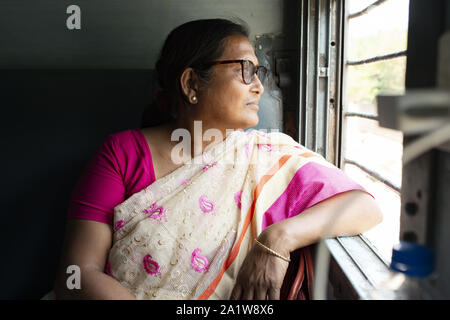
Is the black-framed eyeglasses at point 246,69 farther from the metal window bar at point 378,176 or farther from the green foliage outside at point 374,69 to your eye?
the metal window bar at point 378,176

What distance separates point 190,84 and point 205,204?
17.2 inches

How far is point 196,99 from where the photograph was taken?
4.29 ft

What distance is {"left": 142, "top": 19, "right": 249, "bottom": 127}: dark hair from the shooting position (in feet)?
4.18

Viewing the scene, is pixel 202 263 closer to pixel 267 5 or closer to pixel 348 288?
pixel 348 288

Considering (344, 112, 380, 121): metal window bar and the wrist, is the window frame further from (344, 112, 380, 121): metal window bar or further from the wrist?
the wrist

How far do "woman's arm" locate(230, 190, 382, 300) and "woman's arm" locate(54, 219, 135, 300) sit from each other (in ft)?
1.11

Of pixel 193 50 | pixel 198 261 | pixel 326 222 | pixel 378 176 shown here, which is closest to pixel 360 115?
pixel 378 176

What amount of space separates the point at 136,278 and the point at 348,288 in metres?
0.61

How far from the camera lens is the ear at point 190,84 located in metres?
1.30

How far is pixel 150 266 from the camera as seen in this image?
1104mm

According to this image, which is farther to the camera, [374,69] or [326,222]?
[374,69]

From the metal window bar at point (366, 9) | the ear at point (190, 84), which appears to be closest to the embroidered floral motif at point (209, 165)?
the ear at point (190, 84)

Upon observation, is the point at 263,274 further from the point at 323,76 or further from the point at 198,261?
the point at 323,76
